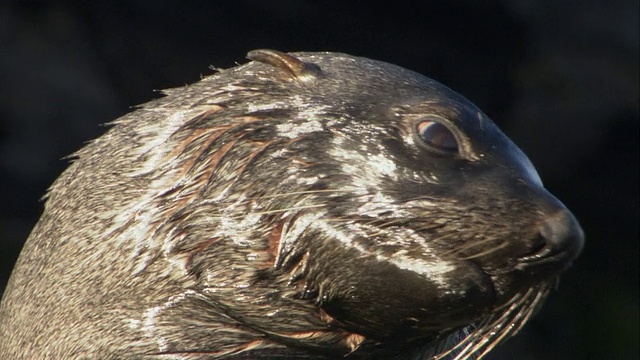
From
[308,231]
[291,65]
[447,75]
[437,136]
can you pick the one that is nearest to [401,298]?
[308,231]

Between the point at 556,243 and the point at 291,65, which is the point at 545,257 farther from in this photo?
the point at 291,65

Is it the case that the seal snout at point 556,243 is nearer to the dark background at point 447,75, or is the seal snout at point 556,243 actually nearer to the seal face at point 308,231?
the seal face at point 308,231

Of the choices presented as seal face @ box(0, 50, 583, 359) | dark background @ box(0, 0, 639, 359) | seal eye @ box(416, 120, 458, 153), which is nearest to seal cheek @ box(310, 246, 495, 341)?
seal face @ box(0, 50, 583, 359)

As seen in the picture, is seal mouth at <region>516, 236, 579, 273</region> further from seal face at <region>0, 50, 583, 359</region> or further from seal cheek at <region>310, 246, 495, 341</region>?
seal cheek at <region>310, 246, 495, 341</region>

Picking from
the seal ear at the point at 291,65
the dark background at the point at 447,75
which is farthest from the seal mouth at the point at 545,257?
the dark background at the point at 447,75

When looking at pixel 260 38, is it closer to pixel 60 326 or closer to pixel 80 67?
pixel 80 67

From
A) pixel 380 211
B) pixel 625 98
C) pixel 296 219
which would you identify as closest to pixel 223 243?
pixel 296 219
